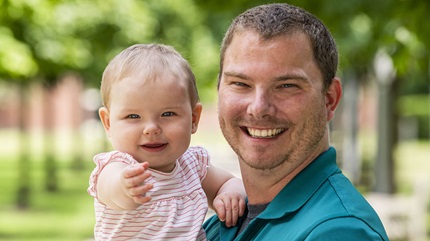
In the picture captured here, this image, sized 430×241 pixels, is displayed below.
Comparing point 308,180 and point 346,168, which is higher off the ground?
point 308,180

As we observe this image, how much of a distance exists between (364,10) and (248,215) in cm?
497

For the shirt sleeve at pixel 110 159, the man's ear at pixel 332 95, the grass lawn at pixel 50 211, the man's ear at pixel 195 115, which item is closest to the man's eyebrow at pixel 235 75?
the man's ear at pixel 195 115

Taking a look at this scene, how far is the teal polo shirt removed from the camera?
2529 mm

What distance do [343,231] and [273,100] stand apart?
0.55m

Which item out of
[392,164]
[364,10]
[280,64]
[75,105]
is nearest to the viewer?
[280,64]

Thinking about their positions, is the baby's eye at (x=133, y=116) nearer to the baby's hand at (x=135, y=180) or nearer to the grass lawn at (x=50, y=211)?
the baby's hand at (x=135, y=180)

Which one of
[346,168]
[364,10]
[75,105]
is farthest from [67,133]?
[364,10]

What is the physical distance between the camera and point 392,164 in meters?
15.0

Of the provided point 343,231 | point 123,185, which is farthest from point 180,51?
point 343,231

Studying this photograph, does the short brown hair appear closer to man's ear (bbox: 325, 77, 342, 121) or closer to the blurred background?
man's ear (bbox: 325, 77, 342, 121)

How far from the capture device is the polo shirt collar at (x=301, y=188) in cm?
281

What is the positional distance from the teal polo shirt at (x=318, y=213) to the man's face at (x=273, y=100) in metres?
0.10

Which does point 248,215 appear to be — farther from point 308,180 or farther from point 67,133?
point 67,133

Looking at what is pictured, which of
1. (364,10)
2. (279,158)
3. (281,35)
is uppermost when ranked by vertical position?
(364,10)
